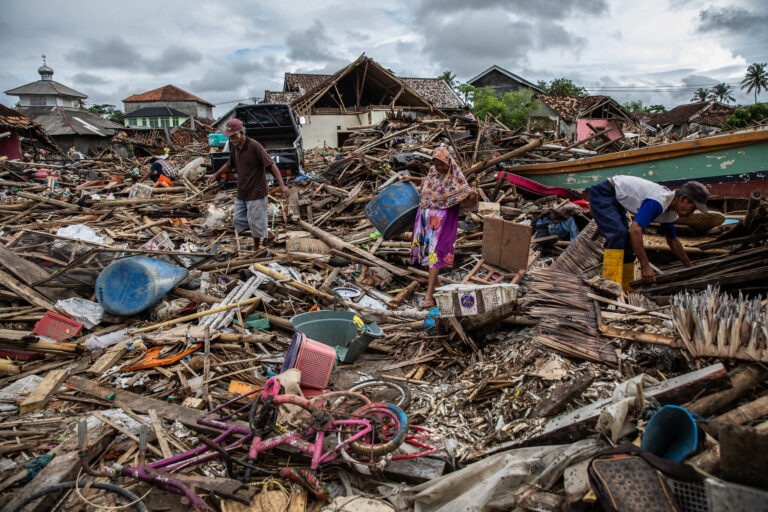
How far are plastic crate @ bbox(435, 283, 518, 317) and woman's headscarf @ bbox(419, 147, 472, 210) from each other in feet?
4.53

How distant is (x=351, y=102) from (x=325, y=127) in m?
2.10

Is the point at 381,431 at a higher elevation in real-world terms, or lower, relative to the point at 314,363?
lower

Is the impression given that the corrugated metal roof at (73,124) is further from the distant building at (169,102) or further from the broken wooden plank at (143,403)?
the broken wooden plank at (143,403)

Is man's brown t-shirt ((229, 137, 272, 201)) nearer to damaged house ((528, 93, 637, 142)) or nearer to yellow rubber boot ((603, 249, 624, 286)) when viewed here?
yellow rubber boot ((603, 249, 624, 286))

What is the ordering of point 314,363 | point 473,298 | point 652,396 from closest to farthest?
point 652,396 < point 314,363 < point 473,298

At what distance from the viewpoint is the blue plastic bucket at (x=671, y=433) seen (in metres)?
1.87

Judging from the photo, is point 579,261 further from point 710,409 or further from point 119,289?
point 119,289

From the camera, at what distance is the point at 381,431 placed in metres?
2.74

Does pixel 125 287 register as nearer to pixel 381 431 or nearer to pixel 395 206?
pixel 395 206

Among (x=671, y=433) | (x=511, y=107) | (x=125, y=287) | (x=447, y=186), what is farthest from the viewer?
(x=511, y=107)

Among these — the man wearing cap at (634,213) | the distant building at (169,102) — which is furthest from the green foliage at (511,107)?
the distant building at (169,102)

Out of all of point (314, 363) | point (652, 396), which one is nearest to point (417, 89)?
point (314, 363)

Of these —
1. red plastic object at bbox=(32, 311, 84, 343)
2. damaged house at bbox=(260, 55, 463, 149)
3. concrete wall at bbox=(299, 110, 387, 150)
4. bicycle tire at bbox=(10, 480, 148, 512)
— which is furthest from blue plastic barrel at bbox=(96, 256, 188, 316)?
concrete wall at bbox=(299, 110, 387, 150)

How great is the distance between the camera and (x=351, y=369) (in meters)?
4.11
